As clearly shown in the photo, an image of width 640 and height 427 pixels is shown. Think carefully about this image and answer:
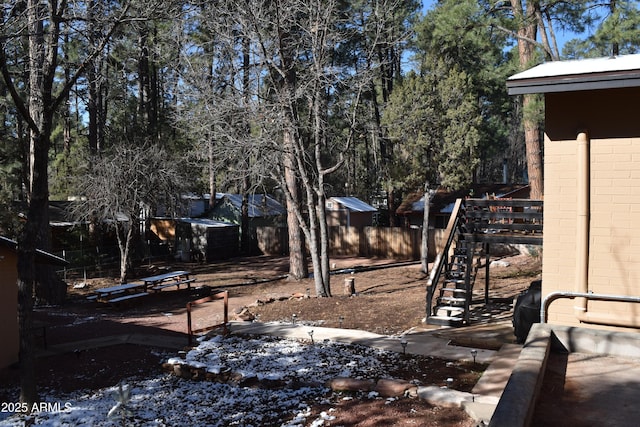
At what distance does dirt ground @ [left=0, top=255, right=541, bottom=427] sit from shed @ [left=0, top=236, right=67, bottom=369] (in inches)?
17.6

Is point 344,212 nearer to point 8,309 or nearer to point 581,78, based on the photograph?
point 8,309

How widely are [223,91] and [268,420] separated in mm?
12622

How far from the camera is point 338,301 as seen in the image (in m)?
13.6

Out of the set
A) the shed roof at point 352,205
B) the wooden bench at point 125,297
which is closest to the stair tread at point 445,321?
the wooden bench at point 125,297

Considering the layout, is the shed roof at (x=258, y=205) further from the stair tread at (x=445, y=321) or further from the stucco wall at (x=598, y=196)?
the stucco wall at (x=598, y=196)

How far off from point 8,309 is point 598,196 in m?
10.5

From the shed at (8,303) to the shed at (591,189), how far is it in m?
9.44

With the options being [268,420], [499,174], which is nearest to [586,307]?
[268,420]

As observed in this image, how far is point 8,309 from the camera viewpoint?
10281 millimetres

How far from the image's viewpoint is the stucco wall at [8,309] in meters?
10.1

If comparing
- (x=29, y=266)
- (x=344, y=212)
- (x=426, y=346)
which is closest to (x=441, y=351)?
(x=426, y=346)

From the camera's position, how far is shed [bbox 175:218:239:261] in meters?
28.3

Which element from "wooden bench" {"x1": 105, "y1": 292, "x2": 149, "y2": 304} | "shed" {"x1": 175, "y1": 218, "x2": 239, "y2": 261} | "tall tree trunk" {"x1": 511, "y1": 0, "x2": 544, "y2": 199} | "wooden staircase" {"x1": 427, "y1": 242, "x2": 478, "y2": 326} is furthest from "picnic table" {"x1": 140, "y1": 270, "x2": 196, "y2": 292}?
"tall tree trunk" {"x1": 511, "y1": 0, "x2": 544, "y2": 199}

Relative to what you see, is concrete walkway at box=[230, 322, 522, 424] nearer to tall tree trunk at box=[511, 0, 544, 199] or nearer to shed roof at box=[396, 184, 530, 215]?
tall tree trunk at box=[511, 0, 544, 199]
